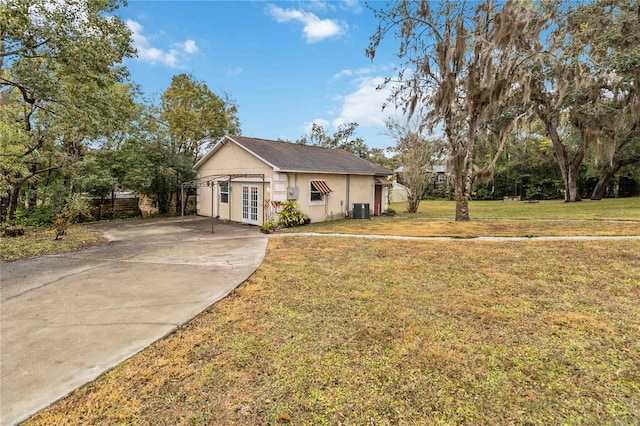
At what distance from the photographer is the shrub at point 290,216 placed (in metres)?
13.6

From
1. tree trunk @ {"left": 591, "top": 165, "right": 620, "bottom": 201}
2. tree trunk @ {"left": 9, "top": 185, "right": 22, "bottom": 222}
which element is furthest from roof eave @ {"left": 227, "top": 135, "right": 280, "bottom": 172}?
tree trunk @ {"left": 591, "top": 165, "right": 620, "bottom": 201}

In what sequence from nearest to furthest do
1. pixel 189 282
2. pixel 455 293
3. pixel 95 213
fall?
pixel 455 293, pixel 189 282, pixel 95 213

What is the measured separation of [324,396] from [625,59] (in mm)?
16919

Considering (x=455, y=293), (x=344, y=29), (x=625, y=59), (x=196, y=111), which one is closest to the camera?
(x=455, y=293)

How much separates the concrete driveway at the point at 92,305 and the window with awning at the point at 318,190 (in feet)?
19.5

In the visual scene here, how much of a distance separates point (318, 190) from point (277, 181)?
2.27m

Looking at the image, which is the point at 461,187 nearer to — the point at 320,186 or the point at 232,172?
the point at 320,186

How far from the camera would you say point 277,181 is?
1343 cm

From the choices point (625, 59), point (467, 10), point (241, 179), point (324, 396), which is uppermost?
point (467, 10)

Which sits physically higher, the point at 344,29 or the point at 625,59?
the point at 344,29

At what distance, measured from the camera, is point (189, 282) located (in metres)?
5.88

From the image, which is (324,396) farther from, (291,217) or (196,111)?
(196,111)

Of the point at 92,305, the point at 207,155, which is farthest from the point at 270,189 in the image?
the point at 92,305

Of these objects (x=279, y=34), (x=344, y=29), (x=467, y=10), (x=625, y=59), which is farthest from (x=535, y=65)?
(x=279, y=34)
